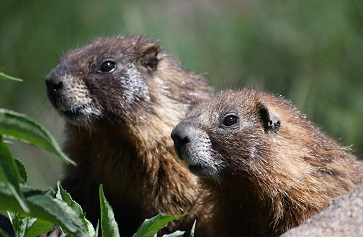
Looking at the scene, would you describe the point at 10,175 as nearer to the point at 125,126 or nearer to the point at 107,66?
the point at 125,126

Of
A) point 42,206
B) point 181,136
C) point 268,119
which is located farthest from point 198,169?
point 42,206

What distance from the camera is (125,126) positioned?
7.43 m

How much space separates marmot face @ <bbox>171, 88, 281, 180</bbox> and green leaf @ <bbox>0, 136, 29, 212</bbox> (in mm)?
2208

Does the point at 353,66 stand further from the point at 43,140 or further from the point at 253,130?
the point at 43,140

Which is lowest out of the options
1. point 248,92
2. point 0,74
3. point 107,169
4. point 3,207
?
point 3,207

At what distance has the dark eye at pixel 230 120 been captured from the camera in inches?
257

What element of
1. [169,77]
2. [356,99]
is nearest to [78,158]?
[169,77]

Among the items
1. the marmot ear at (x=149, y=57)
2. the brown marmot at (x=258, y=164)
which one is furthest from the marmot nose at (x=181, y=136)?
the marmot ear at (x=149, y=57)

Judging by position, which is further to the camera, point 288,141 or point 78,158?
point 78,158

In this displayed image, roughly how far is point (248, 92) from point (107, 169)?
154 cm

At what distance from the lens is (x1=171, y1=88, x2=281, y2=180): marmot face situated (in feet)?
20.6

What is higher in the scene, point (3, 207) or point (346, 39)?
point (346, 39)

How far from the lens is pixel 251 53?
14562mm

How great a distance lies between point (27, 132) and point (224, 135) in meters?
2.43
